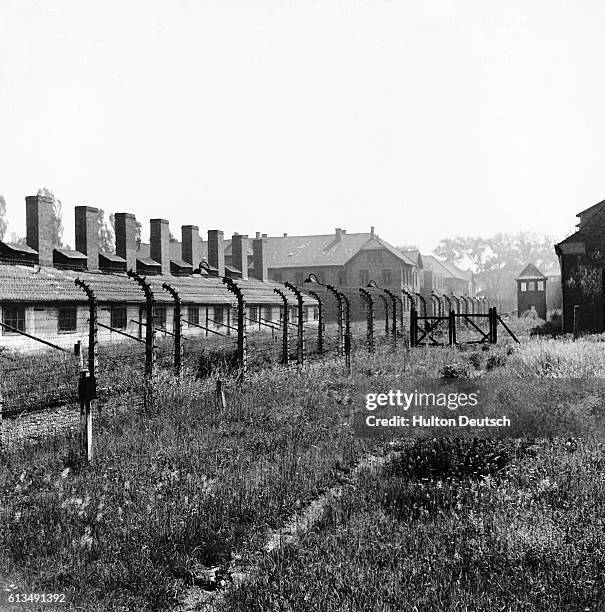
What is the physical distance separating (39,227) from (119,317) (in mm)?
5393

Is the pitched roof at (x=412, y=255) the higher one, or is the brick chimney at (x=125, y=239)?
the pitched roof at (x=412, y=255)

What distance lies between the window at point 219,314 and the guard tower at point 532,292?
107 ft

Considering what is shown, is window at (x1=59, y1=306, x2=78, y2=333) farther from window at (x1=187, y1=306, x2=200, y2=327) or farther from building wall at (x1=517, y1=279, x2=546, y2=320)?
building wall at (x1=517, y1=279, x2=546, y2=320)

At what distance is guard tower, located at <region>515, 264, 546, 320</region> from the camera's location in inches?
2270

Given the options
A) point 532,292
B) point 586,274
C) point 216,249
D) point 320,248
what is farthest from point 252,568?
point 320,248

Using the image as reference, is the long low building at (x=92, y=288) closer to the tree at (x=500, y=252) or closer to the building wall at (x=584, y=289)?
the building wall at (x=584, y=289)

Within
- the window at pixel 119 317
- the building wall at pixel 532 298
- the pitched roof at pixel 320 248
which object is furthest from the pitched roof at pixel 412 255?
the window at pixel 119 317

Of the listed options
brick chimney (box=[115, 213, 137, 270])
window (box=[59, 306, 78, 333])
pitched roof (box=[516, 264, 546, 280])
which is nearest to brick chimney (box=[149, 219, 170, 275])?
brick chimney (box=[115, 213, 137, 270])

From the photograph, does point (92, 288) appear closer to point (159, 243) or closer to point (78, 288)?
point (78, 288)

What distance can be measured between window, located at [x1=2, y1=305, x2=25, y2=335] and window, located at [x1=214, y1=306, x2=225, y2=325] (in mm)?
13206

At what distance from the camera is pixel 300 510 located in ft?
21.3

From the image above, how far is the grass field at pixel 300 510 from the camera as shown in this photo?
4.63 metres

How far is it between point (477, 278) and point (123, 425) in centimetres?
10562

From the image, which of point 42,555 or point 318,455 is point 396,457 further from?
point 42,555
